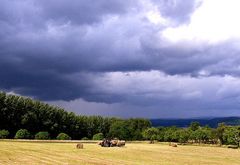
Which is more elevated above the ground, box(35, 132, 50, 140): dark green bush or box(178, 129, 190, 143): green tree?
box(178, 129, 190, 143): green tree

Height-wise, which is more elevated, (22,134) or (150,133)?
(150,133)

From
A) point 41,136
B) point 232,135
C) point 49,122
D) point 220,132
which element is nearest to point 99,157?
point 41,136

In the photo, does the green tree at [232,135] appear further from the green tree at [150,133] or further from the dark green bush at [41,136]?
the dark green bush at [41,136]

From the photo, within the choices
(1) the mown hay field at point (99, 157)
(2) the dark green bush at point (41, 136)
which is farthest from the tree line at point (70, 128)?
(1) the mown hay field at point (99, 157)

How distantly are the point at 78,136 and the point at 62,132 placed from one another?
919 centimetres

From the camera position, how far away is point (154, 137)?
558 ft

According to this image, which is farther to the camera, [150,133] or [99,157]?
[150,133]

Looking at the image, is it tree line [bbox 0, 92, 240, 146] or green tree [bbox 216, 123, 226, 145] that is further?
green tree [bbox 216, 123, 226, 145]

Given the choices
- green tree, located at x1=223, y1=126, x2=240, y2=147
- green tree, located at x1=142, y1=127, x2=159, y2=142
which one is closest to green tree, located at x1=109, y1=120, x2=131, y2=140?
green tree, located at x1=142, y1=127, x2=159, y2=142

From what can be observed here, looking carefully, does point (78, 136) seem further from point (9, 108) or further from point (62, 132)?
point (9, 108)

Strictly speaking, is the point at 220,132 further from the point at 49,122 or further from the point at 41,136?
the point at 41,136

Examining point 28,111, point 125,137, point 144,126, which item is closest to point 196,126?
point 144,126

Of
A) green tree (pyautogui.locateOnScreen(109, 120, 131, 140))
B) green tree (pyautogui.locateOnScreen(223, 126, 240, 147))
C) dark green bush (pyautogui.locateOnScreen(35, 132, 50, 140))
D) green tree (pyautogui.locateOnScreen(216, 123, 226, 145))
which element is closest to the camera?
dark green bush (pyautogui.locateOnScreen(35, 132, 50, 140))

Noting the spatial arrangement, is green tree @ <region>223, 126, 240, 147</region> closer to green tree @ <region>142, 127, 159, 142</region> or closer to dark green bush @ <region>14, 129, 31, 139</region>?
green tree @ <region>142, 127, 159, 142</region>
